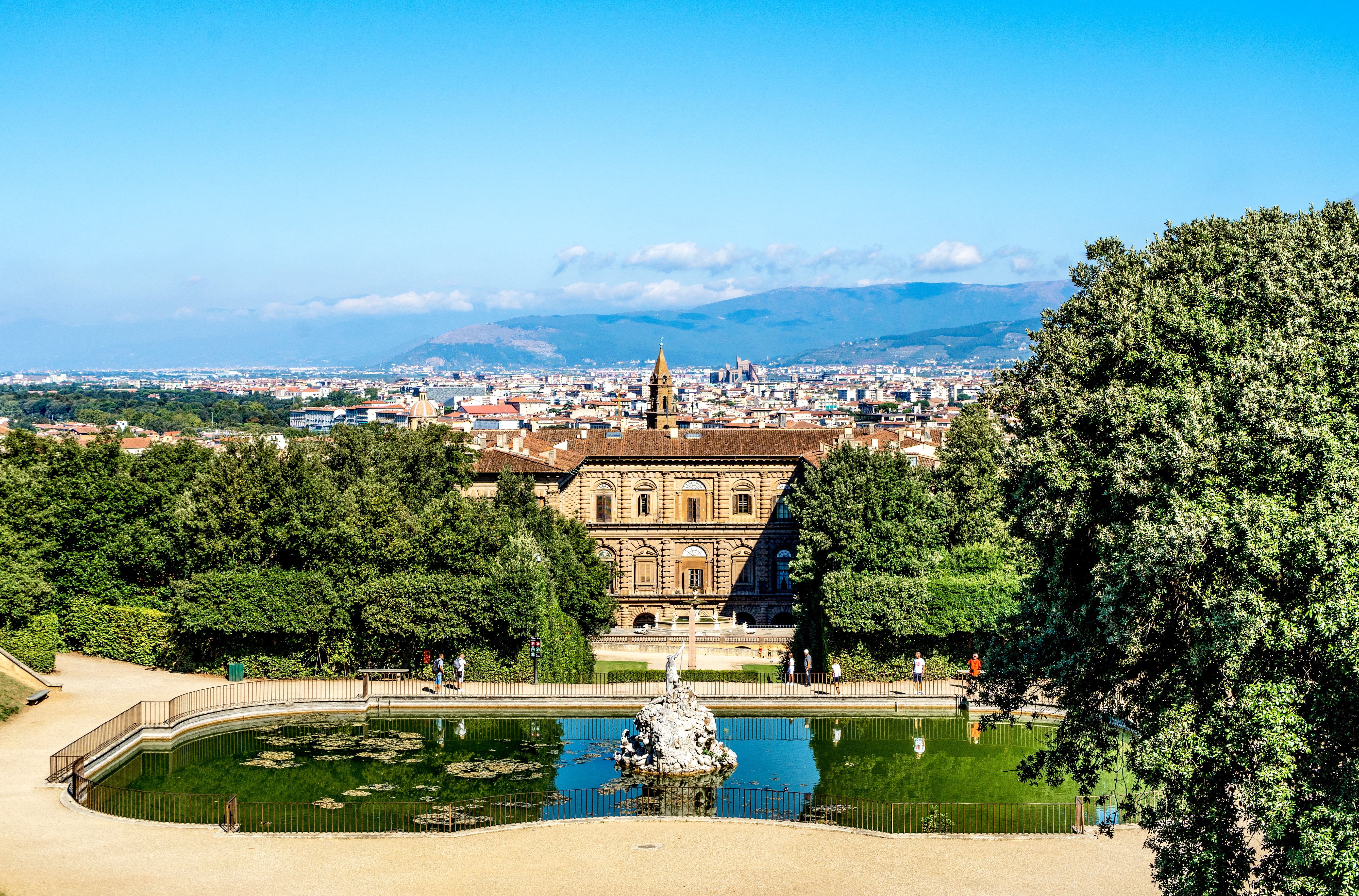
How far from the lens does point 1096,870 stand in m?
23.9

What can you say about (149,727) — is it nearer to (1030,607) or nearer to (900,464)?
(1030,607)

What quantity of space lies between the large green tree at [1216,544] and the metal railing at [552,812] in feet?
18.0

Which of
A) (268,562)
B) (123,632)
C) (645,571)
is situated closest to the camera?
(123,632)

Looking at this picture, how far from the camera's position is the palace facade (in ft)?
226

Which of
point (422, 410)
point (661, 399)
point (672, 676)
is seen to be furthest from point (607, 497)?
point (672, 676)

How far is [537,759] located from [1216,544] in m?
21.6

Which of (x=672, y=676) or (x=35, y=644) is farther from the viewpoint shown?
(x=35, y=644)

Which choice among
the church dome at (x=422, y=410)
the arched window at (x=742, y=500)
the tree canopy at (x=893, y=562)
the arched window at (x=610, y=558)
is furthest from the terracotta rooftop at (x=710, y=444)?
the church dome at (x=422, y=410)

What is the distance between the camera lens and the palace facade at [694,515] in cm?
6894

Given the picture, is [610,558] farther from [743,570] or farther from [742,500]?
[742,500]

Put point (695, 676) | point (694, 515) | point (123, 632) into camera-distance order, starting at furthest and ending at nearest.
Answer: point (694, 515), point (695, 676), point (123, 632)

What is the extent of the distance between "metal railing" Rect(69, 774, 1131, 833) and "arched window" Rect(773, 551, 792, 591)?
3888 cm

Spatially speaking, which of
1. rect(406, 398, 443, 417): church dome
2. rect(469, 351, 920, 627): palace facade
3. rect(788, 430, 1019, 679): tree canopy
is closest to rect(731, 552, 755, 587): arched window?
rect(469, 351, 920, 627): palace facade

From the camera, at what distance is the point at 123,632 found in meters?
43.4
